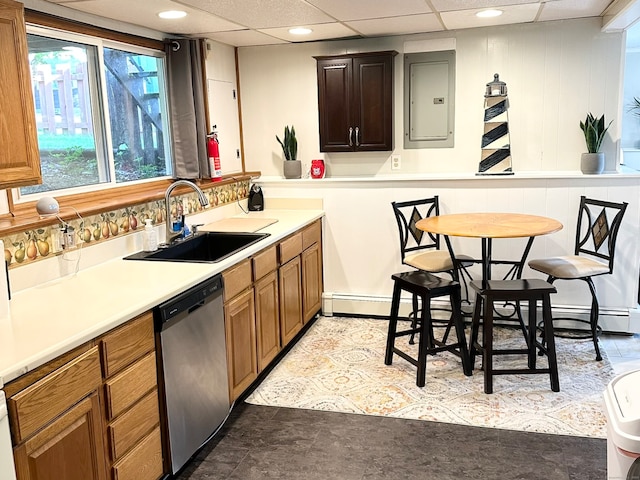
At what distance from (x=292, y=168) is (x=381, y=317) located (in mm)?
1404

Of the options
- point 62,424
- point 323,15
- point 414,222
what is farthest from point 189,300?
point 414,222

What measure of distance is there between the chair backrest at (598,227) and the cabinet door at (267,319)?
2.13 m

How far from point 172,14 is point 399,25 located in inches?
62.1

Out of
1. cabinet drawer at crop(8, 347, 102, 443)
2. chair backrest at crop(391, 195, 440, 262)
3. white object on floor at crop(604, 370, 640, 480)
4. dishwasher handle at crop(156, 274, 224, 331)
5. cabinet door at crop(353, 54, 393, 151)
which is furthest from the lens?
cabinet door at crop(353, 54, 393, 151)

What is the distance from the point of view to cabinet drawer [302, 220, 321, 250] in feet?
13.8

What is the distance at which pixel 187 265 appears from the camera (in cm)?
288

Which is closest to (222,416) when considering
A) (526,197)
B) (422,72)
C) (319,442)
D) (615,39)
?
(319,442)

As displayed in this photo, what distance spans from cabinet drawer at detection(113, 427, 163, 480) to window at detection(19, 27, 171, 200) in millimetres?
1315

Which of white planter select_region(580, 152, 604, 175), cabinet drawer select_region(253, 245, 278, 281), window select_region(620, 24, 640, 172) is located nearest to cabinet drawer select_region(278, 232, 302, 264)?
cabinet drawer select_region(253, 245, 278, 281)

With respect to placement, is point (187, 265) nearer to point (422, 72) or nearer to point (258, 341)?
point (258, 341)

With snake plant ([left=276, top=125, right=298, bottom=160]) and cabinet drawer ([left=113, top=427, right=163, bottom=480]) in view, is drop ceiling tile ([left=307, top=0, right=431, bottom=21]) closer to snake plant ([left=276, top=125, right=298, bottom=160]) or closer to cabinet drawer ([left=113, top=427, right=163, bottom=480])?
snake plant ([left=276, top=125, right=298, bottom=160])

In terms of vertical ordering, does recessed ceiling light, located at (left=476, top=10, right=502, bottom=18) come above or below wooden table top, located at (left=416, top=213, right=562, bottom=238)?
above

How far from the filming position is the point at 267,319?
3527 millimetres

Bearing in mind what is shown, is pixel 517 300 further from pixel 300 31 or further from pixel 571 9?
pixel 300 31
